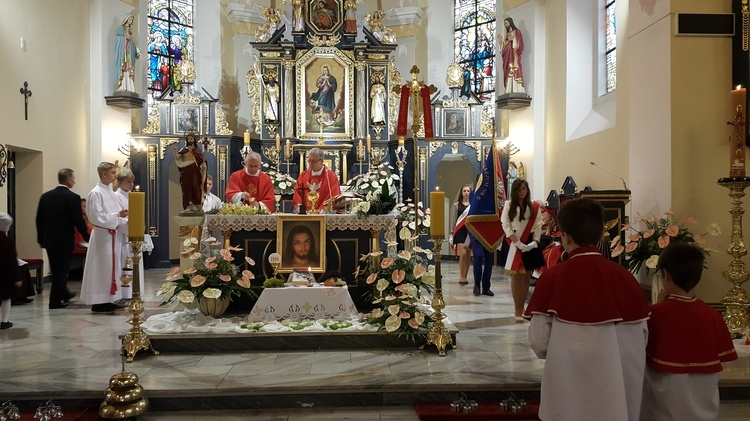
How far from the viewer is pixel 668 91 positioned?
7.14m

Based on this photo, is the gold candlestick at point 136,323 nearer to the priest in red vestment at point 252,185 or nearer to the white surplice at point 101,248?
the priest in red vestment at point 252,185

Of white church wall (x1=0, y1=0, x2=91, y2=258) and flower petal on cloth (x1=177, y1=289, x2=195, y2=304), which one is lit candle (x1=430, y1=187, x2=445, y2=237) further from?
white church wall (x1=0, y1=0, x2=91, y2=258)

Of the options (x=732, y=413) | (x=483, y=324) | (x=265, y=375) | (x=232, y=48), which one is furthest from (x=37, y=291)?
(x=732, y=413)

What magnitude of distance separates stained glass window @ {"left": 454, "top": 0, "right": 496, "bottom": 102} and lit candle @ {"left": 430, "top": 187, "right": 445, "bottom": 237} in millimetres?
9996

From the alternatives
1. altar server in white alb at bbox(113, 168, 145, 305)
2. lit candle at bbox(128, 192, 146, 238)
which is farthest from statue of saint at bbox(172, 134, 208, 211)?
lit candle at bbox(128, 192, 146, 238)

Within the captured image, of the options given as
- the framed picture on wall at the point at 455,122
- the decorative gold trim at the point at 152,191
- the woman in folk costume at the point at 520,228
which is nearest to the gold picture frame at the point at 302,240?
the woman in folk costume at the point at 520,228

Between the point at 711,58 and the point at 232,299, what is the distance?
6235 mm

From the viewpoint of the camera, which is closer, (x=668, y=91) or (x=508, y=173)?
(x=668, y=91)

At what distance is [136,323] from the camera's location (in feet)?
17.2

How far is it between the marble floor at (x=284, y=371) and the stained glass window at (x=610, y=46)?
6604mm

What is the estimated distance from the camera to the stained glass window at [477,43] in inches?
597

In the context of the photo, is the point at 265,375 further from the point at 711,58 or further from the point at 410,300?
the point at 711,58

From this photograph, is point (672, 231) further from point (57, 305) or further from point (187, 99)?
point (187, 99)

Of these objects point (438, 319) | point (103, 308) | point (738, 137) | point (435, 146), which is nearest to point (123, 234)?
point (103, 308)
